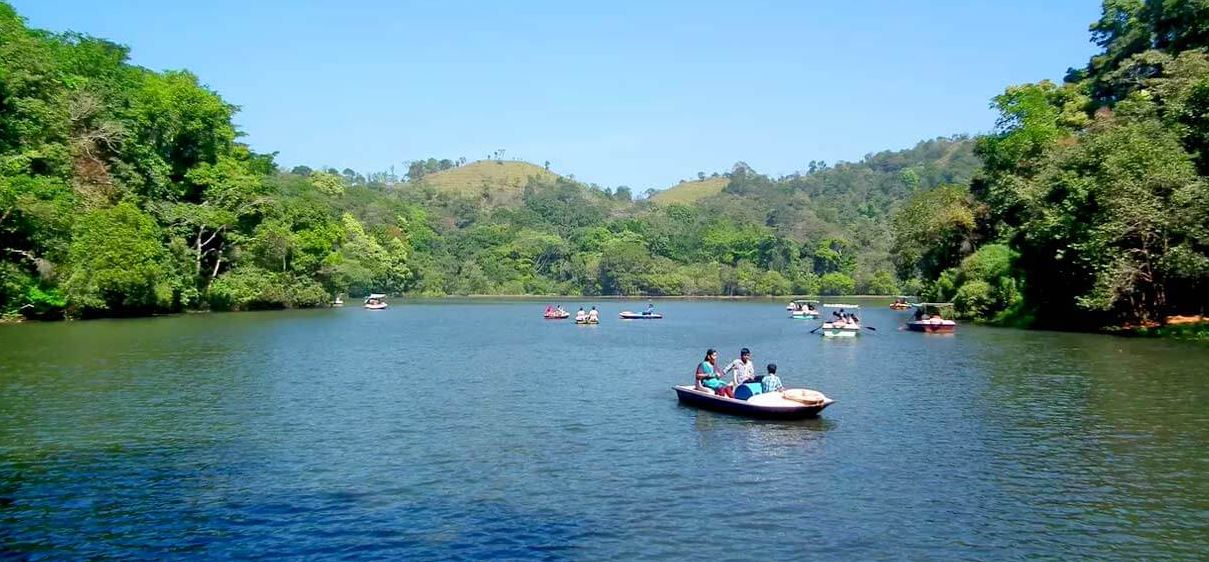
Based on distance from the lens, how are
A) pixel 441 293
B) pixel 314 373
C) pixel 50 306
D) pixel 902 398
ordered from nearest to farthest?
1. pixel 902 398
2. pixel 314 373
3. pixel 50 306
4. pixel 441 293

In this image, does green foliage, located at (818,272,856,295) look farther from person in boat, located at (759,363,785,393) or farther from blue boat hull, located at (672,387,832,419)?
person in boat, located at (759,363,785,393)

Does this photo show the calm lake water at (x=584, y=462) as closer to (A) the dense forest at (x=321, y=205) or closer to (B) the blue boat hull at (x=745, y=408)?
(B) the blue boat hull at (x=745, y=408)

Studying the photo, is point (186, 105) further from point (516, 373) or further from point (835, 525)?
point (835, 525)

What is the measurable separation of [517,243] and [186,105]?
3946 inches

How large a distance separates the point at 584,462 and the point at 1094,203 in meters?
42.4

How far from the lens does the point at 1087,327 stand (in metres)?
57.6

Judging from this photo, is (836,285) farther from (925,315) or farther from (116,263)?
(116,263)

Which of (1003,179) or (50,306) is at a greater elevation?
(1003,179)

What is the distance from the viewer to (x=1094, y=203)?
168 feet

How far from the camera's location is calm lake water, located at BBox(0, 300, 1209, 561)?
48.2 feet

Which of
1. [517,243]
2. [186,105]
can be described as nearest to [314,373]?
[186,105]

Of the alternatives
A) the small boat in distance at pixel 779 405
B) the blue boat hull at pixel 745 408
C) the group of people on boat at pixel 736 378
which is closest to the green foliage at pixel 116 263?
the group of people on boat at pixel 736 378

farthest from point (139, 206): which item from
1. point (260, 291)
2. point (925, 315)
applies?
point (925, 315)

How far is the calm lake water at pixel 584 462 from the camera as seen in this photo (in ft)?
48.2
